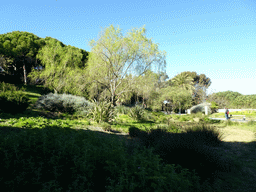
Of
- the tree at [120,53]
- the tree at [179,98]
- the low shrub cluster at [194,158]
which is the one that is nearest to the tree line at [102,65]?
the tree at [120,53]

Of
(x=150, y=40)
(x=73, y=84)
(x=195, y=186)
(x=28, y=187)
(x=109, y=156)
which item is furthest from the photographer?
(x=73, y=84)

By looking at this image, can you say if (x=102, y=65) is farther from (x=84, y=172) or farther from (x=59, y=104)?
(x=84, y=172)

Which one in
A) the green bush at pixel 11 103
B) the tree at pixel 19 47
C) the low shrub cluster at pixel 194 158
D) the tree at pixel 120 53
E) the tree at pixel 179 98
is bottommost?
the low shrub cluster at pixel 194 158

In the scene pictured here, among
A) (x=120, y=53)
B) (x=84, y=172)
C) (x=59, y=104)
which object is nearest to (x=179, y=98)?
(x=120, y=53)

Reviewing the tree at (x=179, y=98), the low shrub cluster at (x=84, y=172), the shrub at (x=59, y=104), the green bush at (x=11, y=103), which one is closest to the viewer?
the low shrub cluster at (x=84, y=172)

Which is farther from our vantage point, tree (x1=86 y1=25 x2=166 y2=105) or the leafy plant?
tree (x1=86 y1=25 x2=166 y2=105)

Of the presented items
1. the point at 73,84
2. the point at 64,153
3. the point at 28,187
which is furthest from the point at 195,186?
the point at 73,84

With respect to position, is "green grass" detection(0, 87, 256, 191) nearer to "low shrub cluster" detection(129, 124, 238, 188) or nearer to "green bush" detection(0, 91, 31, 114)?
"low shrub cluster" detection(129, 124, 238, 188)

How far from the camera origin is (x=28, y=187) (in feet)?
8.30

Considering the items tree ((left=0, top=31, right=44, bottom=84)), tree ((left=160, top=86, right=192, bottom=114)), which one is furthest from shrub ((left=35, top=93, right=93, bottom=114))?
tree ((left=160, top=86, right=192, bottom=114))

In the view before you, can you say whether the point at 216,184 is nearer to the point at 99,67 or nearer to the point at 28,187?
the point at 28,187

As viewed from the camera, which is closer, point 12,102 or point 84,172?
point 84,172

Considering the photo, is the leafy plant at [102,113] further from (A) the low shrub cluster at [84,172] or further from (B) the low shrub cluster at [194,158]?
(A) the low shrub cluster at [84,172]

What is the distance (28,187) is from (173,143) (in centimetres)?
344
